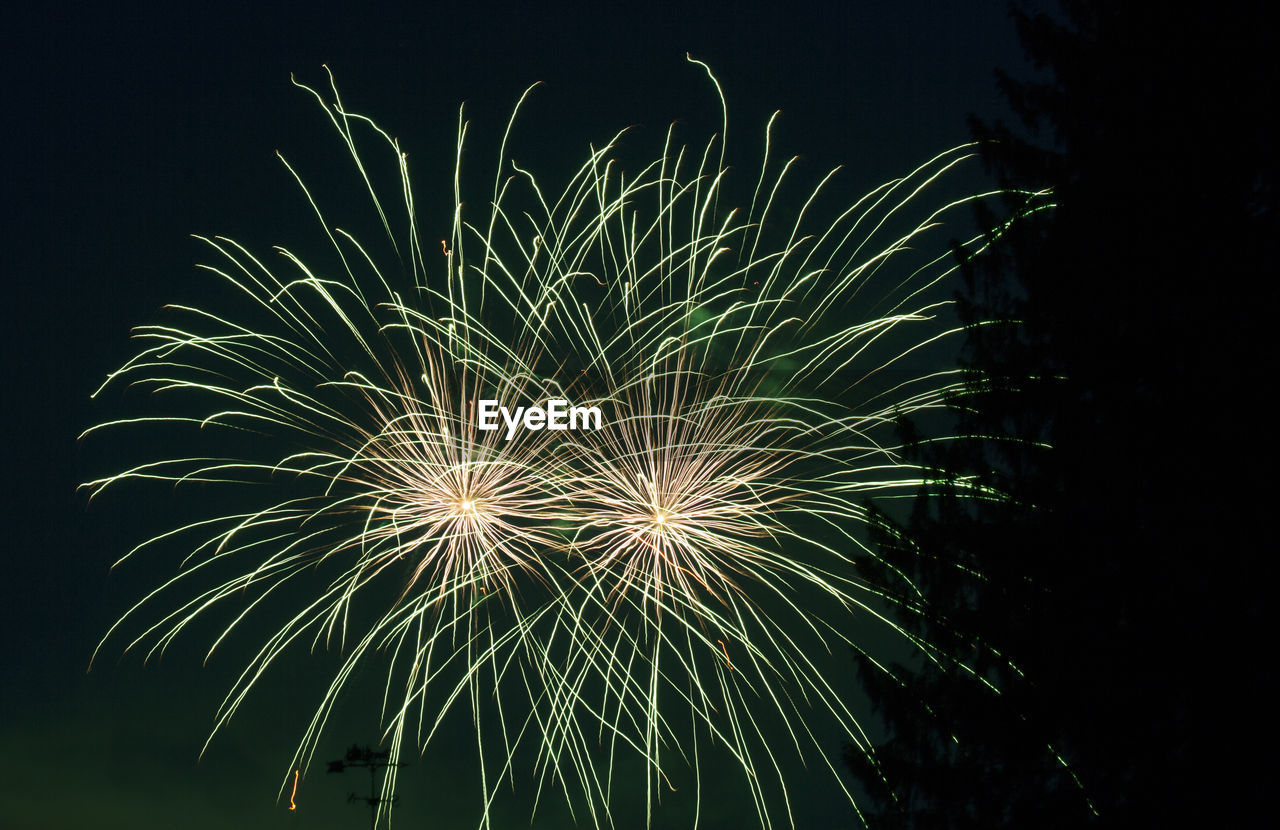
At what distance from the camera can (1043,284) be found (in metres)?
14.0

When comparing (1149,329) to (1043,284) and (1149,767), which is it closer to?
(1043,284)

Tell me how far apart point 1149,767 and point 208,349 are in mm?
13592

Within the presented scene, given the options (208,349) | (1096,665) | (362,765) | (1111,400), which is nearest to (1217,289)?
(1111,400)

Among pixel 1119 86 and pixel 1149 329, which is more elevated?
pixel 1119 86

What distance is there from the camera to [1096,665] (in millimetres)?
12227

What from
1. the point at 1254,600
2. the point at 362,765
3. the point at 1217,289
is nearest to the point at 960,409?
the point at 1217,289

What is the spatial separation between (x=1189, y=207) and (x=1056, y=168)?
1.91 meters

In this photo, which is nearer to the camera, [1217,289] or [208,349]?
[1217,289]

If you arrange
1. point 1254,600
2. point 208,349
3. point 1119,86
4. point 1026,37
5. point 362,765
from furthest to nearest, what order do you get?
1. point 362,765
2. point 208,349
3. point 1026,37
4. point 1119,86
5. point 1254,600

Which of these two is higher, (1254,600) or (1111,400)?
(1111,400)

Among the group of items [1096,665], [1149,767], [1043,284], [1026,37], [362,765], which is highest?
[1026,37]

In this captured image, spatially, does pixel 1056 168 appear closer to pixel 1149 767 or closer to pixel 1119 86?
pixel 1119 86

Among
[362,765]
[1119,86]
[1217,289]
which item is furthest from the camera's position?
[362,765]

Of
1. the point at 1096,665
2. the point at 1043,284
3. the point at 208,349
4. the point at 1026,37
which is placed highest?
the point at 1026,37
